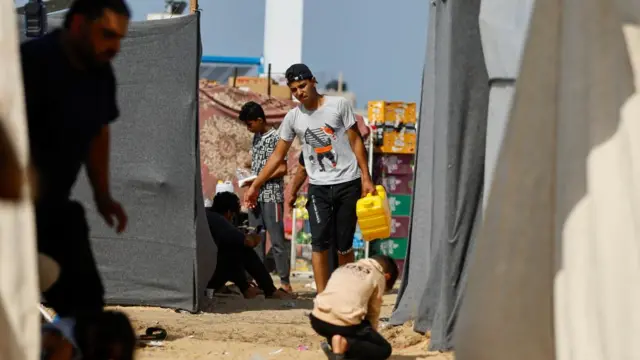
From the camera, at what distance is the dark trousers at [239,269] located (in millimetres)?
10031

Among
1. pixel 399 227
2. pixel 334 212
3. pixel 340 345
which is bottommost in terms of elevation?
pixel 399 227

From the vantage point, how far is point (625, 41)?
4062mm

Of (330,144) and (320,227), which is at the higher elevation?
(330,144)

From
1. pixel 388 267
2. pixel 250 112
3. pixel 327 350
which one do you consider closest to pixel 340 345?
pixel 327 350

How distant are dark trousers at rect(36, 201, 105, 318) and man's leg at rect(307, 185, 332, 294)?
426cm

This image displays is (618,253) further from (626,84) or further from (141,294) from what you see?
(141,294)

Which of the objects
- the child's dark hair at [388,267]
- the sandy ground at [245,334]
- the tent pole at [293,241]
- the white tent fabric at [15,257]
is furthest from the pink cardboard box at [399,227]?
the white tent fabric at [15,257]

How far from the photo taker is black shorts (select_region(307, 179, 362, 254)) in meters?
8.13

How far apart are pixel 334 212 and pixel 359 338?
7.35 ft

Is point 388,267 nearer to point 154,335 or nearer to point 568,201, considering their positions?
point 154,335

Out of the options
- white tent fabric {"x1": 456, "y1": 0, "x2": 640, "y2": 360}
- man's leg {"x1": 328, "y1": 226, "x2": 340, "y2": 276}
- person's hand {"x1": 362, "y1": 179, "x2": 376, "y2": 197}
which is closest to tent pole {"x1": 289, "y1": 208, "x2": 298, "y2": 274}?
man's leg {"x1": 328, "y1": 226, "x2": 340, "y2": 276}

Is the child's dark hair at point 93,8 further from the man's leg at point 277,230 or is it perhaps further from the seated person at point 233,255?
the man's leg at point 277,230

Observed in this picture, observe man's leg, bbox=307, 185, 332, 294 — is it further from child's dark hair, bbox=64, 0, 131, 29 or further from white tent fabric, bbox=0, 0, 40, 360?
white tent fabric, bbox=0, 0, 40, 360

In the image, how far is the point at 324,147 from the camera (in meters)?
8.14
